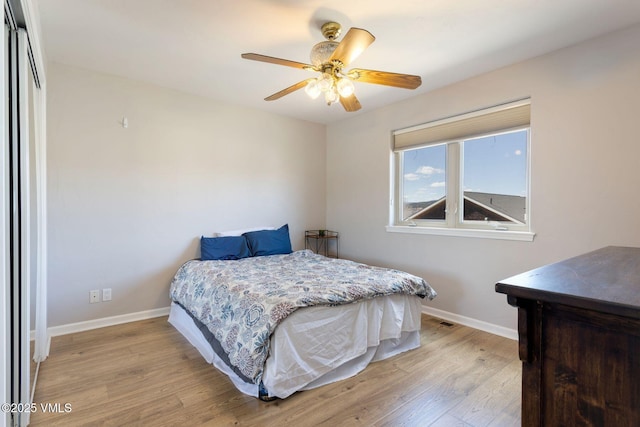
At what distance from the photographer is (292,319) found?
1.92 m

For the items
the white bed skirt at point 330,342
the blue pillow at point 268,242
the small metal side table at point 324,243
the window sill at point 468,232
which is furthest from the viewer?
the small metal side table at point 324,243

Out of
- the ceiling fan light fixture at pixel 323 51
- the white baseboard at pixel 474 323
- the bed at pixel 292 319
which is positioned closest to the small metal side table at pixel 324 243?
the bed at pixel 292 319

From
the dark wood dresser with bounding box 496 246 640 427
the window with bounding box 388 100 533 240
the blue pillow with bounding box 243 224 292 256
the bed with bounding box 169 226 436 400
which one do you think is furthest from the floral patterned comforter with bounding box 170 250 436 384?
the dark wood dresser with bounding box 496 246 640 427

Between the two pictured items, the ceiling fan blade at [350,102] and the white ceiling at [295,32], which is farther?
the ceiling fan blade at [350,102]

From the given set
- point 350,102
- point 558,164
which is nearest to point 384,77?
point 350,102

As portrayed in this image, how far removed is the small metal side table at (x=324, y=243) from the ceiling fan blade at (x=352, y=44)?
287 cm

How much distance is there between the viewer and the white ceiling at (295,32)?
1970mm

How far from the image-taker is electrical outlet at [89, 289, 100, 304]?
299 centimetres

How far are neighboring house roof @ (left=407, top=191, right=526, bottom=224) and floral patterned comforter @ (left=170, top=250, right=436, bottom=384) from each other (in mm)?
1027

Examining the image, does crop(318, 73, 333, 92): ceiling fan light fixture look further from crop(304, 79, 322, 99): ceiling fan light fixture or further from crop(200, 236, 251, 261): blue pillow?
crop(200, 236, 251, 261): blue pillow

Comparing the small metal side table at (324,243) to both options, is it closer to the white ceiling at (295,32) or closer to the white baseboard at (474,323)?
the white baseboard at (474,323)

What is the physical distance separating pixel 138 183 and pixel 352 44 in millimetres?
2593

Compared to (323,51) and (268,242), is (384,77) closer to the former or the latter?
(323,51)

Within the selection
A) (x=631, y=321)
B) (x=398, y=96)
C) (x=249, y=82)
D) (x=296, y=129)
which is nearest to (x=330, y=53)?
(x=249, y=82)
